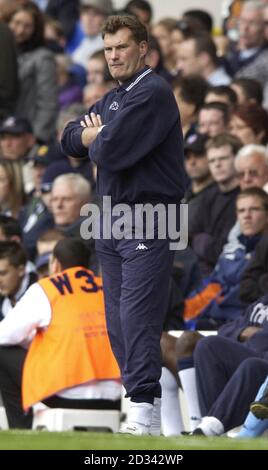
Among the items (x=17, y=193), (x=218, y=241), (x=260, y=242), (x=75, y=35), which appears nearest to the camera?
(x=260, y=242)

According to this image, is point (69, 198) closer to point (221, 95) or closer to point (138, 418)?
point (221, 95)

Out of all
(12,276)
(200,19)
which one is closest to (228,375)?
(12,276)

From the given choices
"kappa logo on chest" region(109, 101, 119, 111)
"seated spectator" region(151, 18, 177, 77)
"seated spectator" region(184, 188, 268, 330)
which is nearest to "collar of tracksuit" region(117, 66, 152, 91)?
"kappa logo on chest" region(109, 101, 119, 111)

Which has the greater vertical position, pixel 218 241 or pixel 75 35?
pixel 75 35

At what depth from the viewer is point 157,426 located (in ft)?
27.2

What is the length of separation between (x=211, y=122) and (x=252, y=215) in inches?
92.8

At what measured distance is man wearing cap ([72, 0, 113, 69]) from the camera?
17.1 m

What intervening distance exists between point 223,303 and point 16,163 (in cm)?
443

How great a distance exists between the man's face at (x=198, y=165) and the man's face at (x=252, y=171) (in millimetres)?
692

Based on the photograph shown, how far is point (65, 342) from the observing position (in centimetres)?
991

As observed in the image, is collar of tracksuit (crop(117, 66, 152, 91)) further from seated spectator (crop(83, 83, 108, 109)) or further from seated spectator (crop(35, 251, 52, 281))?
seated spectator (crop(83, 83, 108, 109))

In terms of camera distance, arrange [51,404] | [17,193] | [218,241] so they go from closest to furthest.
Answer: [51,404], [218,241], [17,193]
